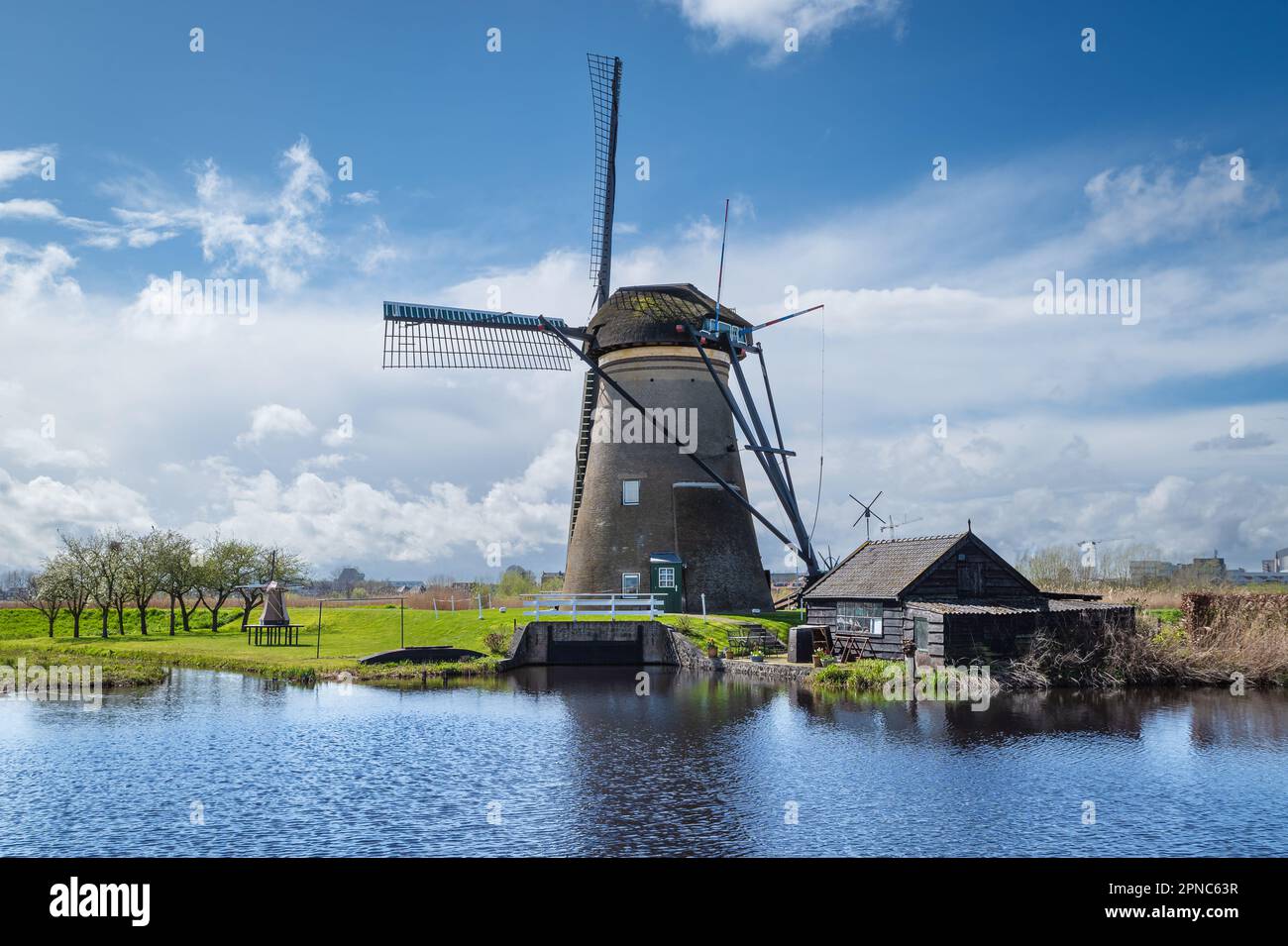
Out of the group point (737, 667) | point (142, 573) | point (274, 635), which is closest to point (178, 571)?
point (142, 573)

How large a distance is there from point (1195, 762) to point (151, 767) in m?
18.2

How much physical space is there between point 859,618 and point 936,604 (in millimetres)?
2867

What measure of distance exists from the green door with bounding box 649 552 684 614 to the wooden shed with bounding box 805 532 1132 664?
597 cm

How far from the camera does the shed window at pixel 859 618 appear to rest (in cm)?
3159

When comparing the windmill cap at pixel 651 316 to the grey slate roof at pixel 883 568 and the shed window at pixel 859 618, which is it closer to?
the grey slate roof at pixel 883 568

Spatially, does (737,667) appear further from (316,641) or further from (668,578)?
(316,641)

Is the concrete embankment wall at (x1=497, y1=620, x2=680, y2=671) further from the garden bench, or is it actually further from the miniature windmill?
the miniature windmill

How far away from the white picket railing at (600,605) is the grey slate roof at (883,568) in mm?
6137

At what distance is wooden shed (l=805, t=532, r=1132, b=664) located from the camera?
2897 cm

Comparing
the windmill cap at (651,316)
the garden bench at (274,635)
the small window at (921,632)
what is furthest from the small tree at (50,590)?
the small window at (921,632)

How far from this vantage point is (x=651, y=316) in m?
39.5

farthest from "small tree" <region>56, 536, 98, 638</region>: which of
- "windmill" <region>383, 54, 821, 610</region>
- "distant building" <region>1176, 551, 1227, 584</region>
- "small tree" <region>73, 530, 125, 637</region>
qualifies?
"distant building" <region>1176, 551, 1227, 584</region>
